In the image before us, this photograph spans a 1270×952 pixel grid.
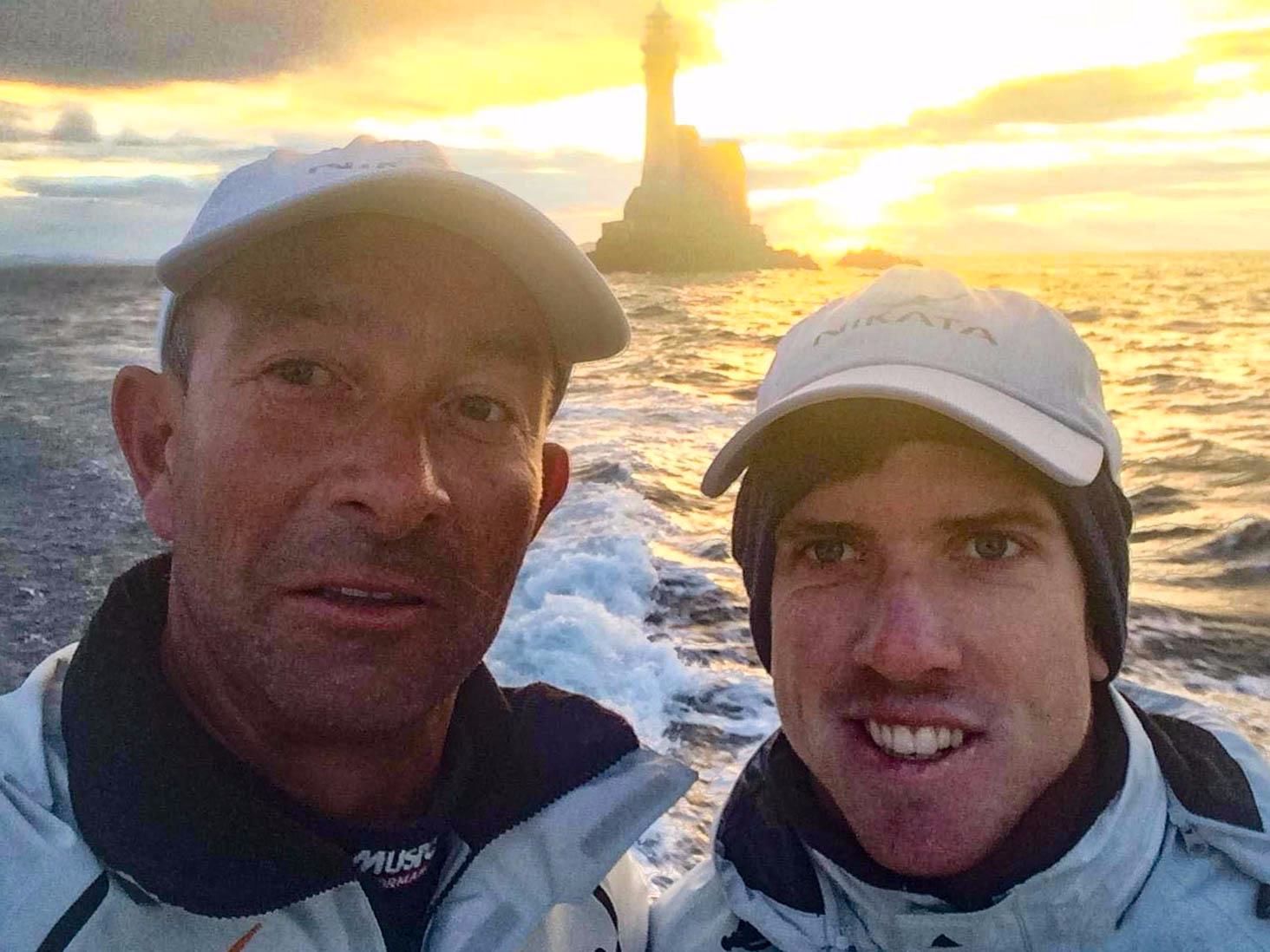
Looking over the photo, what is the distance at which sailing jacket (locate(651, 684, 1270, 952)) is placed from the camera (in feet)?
5.48

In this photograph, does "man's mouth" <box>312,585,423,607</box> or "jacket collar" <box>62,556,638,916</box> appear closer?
"jacket collar" <box>62,556,638,916</box>

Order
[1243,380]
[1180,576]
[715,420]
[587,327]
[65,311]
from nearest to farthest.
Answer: [587,327] < [1180,576] < [715,420] < [1243,380] < [65,311]

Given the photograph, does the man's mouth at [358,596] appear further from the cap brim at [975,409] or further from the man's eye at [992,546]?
the man's eye at [992,546]

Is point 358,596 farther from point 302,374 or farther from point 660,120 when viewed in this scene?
point 660,120

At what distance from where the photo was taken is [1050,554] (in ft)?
5.70

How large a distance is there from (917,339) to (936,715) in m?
0.65

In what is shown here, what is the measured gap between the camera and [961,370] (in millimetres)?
1769

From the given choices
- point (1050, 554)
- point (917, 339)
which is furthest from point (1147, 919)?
point (917, 339)

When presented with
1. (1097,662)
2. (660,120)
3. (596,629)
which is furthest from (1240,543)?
(660,120)

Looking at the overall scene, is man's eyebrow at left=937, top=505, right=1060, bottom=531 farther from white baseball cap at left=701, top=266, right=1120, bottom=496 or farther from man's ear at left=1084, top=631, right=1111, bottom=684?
man's ear at left=1084, top=631, right=1111, bottom=684

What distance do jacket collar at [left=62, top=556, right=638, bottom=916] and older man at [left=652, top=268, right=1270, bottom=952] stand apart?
26.6 inches

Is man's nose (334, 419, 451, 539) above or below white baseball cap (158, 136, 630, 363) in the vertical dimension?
below

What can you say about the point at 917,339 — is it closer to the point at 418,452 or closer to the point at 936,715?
the point at 936,715

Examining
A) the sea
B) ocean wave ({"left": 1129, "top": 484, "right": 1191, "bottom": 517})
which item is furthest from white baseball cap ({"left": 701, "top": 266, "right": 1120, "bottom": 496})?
ocean wave ({"left": 1129, "top": 484, "right": 1191, "bottom": 517})
